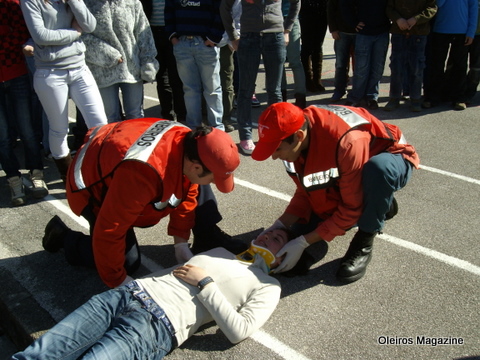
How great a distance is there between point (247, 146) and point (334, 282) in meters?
2.55

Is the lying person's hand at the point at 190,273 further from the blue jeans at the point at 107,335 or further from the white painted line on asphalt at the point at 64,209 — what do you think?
the white painted line on asphalt at the point at 64,209

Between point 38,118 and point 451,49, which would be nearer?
point 38,118

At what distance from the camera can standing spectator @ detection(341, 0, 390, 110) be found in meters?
6.43

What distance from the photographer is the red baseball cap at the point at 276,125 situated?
2990 mm

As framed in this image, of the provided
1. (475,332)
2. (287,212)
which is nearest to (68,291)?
(287,212)

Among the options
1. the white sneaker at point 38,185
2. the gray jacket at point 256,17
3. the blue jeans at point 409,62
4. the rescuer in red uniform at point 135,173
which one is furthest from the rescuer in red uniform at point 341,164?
the blue jeans at point 409,62

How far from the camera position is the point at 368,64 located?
672cm

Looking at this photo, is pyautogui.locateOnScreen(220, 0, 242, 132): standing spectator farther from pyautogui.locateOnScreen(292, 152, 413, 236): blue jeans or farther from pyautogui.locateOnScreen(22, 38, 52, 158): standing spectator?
pyautogui.locateOnScreen(292, 152, 413, 236): blue jeans

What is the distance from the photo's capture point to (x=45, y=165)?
5.46 metres

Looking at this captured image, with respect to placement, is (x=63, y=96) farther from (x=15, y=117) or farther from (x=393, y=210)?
(x=393, y=210)

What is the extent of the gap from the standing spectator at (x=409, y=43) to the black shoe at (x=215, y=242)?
4.21 meters

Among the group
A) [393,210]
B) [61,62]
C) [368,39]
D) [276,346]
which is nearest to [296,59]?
[368,39]

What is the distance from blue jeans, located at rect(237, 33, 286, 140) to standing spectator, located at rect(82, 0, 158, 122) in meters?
1.10

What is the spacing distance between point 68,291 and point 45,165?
248 cm
